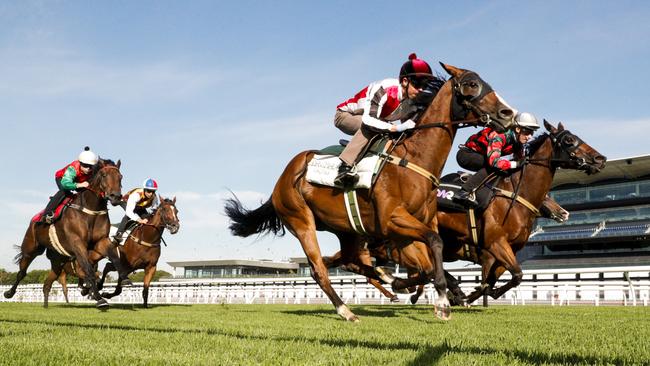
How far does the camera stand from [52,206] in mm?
12945

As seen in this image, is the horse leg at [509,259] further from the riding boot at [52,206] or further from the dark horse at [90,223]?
the riding boot at [52,206]

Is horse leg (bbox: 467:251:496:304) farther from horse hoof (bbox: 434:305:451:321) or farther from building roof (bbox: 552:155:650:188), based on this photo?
building roof (bbox: 552:155:650:188)

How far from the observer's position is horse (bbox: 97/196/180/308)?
1592cm

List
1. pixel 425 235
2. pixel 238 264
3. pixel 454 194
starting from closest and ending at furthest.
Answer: pixel 425 235, pixel 454 194, pixel 238 264

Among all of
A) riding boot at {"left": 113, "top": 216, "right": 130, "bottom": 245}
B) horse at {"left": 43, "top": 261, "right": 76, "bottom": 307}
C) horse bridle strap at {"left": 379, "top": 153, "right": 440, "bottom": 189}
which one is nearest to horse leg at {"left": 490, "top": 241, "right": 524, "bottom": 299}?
horse bridle strap at {"left": 379, "top": 153, "right": 440, "bottom": 189}

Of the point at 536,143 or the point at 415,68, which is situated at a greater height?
the point at 415,68

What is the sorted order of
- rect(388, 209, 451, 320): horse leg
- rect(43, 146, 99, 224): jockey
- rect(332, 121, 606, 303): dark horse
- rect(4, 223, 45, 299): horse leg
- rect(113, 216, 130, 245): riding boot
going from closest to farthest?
rect(388, 209, 451, 320): horse leg
rect(332, 121, 606, 303): dark horse
rect(43, 146, 99, 224): jockey
rect(4, 223, 45, 299): horse leg
rect(113, 216, 130, 245): riding boot

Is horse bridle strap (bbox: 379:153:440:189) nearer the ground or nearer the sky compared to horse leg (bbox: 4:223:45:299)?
nearer the sky

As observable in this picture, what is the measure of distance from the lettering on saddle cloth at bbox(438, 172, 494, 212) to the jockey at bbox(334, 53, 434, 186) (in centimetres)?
260

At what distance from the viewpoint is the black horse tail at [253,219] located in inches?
419

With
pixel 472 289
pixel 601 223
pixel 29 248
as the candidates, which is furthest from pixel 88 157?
pixel 601 223

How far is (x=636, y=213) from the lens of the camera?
4938cm

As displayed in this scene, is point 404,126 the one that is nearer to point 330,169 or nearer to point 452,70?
point 452,70

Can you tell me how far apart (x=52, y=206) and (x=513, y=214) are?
920 cm
